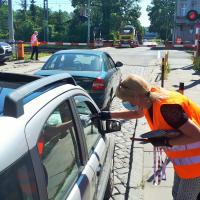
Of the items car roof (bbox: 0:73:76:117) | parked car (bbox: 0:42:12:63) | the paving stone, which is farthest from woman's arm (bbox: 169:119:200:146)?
parked car (bbox: 0:42:12:63)

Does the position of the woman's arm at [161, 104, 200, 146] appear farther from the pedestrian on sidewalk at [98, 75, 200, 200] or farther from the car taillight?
the car taillight

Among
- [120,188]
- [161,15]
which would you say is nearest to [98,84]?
Answer: [120,188]

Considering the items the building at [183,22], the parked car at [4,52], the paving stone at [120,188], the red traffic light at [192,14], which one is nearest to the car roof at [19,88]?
the paving stone at [120,188]

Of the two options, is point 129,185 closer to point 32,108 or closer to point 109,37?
point 32,108

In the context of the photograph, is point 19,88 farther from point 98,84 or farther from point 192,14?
point 192,14

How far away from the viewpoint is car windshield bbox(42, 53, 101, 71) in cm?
939

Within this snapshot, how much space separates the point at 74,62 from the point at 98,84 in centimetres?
103

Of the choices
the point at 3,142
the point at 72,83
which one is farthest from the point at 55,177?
the point at 72,83

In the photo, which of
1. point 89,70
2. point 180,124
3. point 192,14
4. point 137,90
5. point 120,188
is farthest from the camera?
point 192,14

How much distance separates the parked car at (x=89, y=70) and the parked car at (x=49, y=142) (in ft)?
15.3

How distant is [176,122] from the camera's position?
119 inches

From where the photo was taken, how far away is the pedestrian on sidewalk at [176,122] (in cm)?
304

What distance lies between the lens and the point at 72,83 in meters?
3.44

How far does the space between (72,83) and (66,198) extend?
1.19 metres
